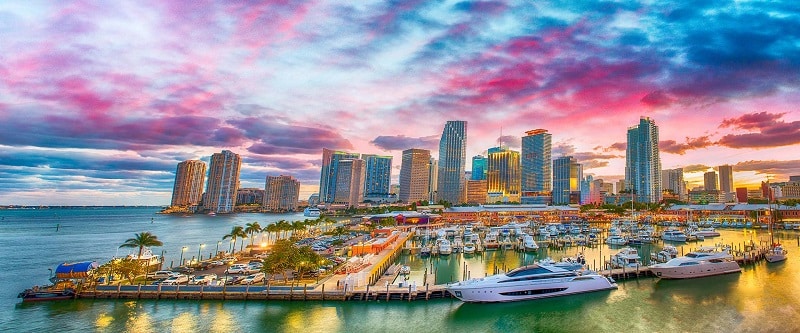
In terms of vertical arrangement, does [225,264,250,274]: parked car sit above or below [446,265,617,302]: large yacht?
below

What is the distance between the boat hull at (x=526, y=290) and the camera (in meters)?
34.2

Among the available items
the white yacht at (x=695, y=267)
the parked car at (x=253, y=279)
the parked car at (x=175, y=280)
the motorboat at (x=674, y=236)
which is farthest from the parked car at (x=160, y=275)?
the motorboat at (x=674, y=236)

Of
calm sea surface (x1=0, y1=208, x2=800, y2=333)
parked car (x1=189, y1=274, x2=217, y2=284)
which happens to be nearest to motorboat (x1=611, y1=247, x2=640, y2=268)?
calm sea surface (x1=0, y1=208, x2=800, y2=333)

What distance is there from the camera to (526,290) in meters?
35.2

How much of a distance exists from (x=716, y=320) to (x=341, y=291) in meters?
32.0

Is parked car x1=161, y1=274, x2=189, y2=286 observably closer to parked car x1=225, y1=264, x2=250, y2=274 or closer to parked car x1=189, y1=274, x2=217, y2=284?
parked car x1=189, y1=274, x2=217, y2=284

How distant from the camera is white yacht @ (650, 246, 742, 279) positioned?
42531 millimetres

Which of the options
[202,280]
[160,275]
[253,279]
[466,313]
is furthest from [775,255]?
[160,275]

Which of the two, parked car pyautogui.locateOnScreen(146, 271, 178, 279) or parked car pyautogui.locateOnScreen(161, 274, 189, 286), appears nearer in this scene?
parked car pyautogui.locateOnScreen(161, 274, 189, 286)

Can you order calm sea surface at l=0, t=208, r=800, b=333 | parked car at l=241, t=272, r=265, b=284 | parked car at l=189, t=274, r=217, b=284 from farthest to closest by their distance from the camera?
parked car at l=241, t=272, r=265, b=284 → parked car at l=189, t=274, r=217, b=284 → calm sea surface at l=0, t=208, r=800, b=333

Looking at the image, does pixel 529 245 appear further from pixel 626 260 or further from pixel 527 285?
pixel 527 285

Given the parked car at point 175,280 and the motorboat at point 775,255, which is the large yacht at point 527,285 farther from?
the motorboat at point 775,255

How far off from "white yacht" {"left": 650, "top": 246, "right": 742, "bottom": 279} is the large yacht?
11.1 metres

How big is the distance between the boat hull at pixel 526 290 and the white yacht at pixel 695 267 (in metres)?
11.1
